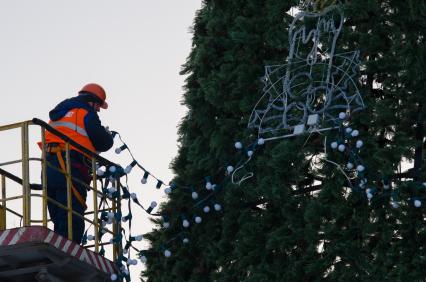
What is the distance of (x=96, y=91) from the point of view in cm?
1612

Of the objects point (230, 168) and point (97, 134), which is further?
point (97, 134)

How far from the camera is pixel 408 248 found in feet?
44.8

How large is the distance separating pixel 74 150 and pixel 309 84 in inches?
105

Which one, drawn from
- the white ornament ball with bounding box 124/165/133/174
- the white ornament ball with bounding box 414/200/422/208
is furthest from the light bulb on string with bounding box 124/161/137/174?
the white ornament ball with bounding box 414/200/422/208

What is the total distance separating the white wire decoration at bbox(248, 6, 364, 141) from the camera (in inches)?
580

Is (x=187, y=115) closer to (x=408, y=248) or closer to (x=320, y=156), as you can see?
(x=320, y=156)

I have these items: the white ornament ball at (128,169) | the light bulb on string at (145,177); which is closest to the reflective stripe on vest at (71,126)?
the white ornament ball at (128,169)

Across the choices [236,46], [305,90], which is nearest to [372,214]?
[305,90]

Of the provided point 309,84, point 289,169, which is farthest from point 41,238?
point 309,84

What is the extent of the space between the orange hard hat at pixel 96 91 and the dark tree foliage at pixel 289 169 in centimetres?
97

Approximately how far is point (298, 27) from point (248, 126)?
4.07 ft

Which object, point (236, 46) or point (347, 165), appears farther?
point (236, 46)

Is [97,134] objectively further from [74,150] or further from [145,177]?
[145,177]

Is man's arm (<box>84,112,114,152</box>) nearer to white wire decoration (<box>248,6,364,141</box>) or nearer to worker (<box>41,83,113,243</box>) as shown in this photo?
worker (<box>41,83,113,243</box>)
